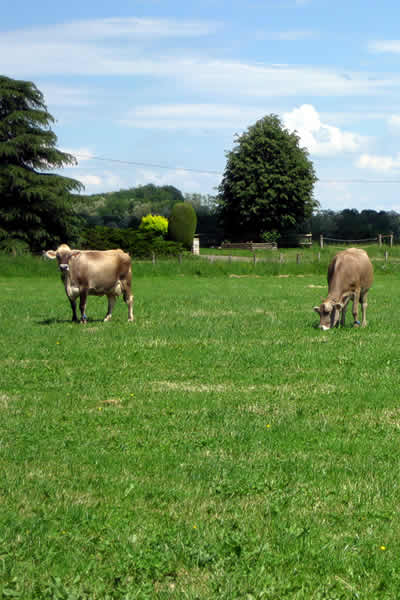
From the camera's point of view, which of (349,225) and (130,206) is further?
(130,206)

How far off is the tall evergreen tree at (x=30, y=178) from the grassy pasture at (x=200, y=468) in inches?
1529

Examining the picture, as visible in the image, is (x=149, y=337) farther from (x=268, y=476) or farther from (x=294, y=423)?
(x=268, y=476)

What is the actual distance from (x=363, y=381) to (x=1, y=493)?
21.3ft

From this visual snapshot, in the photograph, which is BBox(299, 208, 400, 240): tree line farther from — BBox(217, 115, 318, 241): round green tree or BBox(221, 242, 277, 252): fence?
BBox(221, 242, 277, 252): fence

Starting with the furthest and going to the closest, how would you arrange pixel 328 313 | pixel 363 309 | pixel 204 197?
pixel 204 197 → pixel 363 309 → pixel 328 313

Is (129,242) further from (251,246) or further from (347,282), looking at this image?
(347,282)

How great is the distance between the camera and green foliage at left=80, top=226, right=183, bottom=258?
54.8 metres

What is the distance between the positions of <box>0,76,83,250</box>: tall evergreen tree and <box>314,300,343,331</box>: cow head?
3791cm

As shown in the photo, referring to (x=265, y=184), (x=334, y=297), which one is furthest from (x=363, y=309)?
(x=265, y=184)

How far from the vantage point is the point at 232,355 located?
1362cm

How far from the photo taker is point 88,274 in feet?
62.5

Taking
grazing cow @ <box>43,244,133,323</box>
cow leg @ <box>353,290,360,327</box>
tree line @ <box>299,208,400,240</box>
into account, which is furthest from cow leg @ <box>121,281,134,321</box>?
tree line @ <box>299,208,400,240</box>

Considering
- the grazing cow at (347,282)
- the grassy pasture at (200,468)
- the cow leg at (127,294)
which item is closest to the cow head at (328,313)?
the grazing cow at (347,282)

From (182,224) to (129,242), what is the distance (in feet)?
54.9
